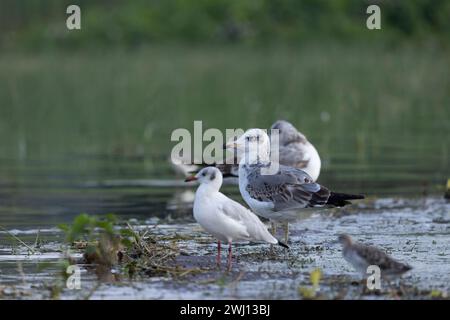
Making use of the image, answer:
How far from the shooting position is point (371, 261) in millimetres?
8961

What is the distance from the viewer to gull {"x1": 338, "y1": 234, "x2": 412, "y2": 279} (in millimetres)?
8844

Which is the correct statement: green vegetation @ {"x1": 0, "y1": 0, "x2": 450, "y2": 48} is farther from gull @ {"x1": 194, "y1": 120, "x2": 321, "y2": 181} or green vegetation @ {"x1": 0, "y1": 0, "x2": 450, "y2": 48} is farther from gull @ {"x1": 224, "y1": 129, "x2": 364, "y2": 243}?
gull @ {"x1": 224, "y1": 129, "x2": 364, "y2": 243}

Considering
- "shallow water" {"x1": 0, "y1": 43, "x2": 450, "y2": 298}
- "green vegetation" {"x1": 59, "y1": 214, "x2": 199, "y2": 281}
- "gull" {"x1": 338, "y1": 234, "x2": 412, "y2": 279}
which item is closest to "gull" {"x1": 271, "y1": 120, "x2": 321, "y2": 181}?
"shallow water" {"x1": 0, "y1": 43, "x2": 450, "y2": 298}

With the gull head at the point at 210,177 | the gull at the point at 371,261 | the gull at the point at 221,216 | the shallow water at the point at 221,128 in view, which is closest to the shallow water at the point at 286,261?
the shallow water at the point at 221,128

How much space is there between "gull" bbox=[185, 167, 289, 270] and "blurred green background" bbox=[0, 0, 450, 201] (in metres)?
5.70

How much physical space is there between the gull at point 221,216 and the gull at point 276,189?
0.99 m

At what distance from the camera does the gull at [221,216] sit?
387 inches

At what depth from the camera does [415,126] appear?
23.6m

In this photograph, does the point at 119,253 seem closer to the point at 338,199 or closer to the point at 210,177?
the point at 210,177

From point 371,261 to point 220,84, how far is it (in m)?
22.5

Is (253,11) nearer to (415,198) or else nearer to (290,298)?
(415,198)

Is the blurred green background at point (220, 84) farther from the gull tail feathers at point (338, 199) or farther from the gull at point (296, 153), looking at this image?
the gull tail feathers at point (338, 199)
